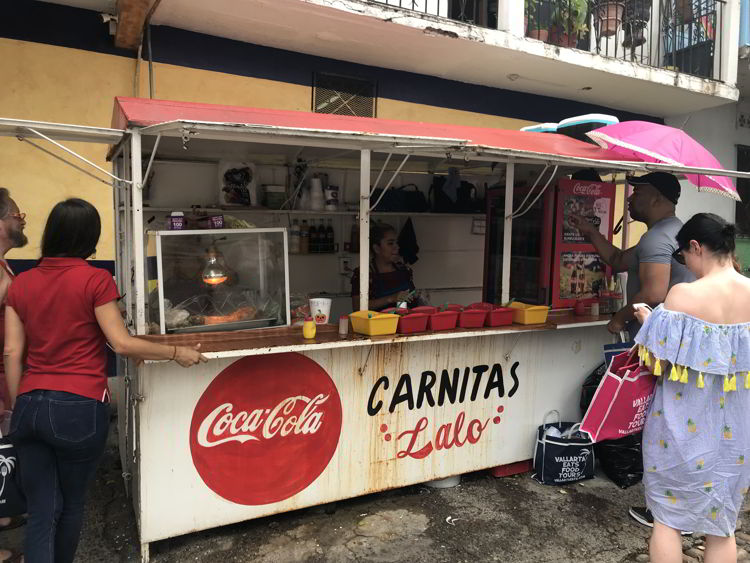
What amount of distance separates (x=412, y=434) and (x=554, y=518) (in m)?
0.99

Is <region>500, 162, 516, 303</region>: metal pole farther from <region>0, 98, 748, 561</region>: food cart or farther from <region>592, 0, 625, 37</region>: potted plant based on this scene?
<region>592, 0, 625, 37</region>: potted plant

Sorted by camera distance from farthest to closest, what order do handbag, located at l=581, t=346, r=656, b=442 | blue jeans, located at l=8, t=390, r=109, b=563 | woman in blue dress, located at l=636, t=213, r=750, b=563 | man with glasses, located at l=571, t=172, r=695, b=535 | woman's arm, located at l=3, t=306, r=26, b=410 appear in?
man with glasses, located at l=571, t=172, r=695, b=535 < handbag, located at l=581, t=346, r=656, b=442 < woman in blue dress, located at l=636, t=213, r=750, b=563 < woman's arm, located at l=3, t=306, r=26, b=410 < blue jeans, located at l=8, t=390, r=109, b=563

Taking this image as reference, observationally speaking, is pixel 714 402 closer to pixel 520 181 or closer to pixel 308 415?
pixel 308 415

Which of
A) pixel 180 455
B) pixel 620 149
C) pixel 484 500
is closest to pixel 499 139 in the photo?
pixel 620 149

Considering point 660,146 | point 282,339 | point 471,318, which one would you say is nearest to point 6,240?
point 282,339

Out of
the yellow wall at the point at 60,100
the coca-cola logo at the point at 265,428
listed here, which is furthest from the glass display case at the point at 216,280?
the yellow wall at the point at 60,100

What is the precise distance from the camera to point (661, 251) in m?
3.55

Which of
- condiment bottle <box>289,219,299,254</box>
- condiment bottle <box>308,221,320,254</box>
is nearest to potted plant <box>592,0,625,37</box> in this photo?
condiment bottle <box>308,221,320,254</box>

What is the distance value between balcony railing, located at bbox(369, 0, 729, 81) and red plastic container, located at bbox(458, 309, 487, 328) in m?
4.90

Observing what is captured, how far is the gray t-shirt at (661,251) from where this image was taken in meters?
3.56

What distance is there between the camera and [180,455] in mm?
2867

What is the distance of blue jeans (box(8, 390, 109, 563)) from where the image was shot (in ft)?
7.10

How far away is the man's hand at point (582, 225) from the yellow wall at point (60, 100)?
13.3ft

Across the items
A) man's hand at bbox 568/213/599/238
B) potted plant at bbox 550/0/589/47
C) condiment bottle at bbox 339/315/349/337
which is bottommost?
condiment bottle at bbox 339/315/349/337
